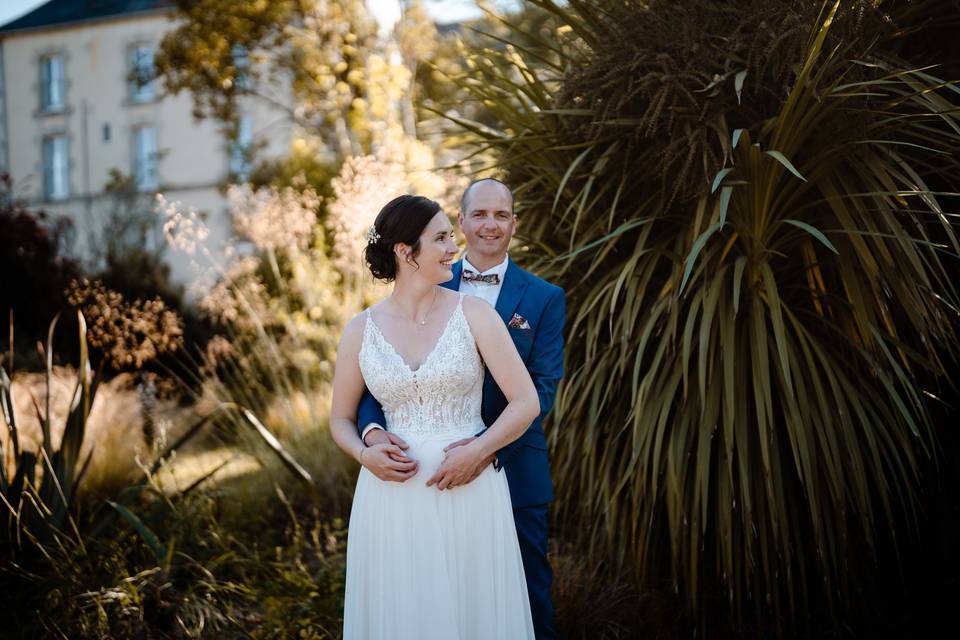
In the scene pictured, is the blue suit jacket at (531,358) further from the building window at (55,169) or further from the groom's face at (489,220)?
the building window at (55,169)

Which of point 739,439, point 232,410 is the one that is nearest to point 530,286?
point 739,439

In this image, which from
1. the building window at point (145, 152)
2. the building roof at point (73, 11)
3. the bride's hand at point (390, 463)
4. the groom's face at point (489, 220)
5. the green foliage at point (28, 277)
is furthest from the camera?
the building roof at point (73, 11)

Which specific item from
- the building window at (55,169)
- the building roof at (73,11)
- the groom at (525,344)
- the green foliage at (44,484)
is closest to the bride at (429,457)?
the groom at (525,344)

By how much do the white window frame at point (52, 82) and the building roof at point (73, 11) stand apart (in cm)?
110

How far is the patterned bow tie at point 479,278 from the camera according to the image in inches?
122

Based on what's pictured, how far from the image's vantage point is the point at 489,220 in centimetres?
309

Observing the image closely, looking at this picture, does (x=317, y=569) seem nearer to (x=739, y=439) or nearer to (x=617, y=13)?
(x=739, y=439)

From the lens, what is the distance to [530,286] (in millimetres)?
2980

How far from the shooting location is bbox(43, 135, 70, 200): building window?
26469 mm

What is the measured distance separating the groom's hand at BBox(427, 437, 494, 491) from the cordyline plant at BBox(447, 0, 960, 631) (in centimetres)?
97

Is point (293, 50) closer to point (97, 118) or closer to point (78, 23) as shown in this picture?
point (97, 118)

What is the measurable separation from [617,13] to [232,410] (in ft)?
12.1

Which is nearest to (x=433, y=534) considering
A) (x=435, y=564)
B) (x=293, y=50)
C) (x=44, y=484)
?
(x=435, y=564)

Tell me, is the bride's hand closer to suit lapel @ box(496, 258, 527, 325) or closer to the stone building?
suit lapel @ box(496, 258, 527, 325)
